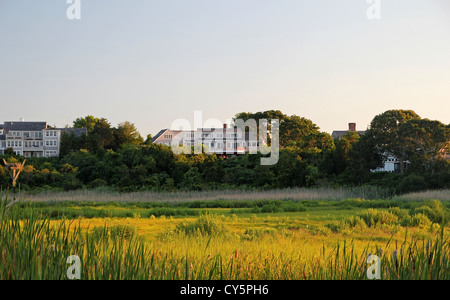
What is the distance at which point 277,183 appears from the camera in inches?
1008

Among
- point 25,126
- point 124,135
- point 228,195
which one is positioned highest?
point 25,126

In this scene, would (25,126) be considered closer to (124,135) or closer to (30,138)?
(30,138)

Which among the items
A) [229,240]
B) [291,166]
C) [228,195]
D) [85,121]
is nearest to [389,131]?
[291,166]

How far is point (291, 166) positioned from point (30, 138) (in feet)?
95.8

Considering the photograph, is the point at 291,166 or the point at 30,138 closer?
the point at 291,166

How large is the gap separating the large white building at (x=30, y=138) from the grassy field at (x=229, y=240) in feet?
79.0

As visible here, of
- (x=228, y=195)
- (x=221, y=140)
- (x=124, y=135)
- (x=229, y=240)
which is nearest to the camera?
(x=229, y=240)

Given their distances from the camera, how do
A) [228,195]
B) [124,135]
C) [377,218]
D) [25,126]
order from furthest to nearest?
1. [25,126]
2. [124,135]
3. [228,195]
4. [377,218]

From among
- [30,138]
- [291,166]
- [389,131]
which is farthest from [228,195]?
[30,138]

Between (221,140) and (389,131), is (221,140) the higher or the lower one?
the lower one

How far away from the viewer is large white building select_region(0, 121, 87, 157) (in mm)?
43312

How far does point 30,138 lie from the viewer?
44.7m
